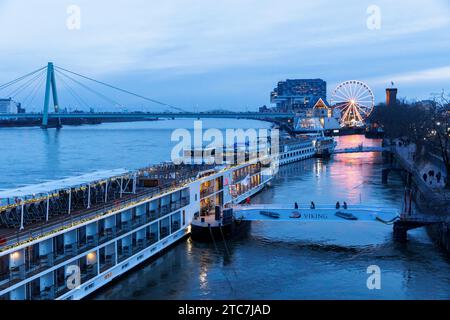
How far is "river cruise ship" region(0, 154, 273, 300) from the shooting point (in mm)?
8195

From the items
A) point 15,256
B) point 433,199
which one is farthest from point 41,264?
point 433,199

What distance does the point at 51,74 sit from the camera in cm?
6700

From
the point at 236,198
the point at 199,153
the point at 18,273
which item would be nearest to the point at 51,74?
the point at 199,153

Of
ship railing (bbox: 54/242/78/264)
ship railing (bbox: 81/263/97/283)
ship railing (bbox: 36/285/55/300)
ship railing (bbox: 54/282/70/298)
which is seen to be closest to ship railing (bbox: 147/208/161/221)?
ship railing (bbox: 81/263/97/283)

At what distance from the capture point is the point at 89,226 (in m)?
10.0

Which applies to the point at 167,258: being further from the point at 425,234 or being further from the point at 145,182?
the point at 425,234

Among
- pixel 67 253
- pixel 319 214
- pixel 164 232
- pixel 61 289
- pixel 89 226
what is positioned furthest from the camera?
pixel 319 214

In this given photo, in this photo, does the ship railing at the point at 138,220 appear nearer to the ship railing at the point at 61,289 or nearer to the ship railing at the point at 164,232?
the ship railing at the point at 164,232

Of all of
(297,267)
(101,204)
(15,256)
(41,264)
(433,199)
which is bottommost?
(297,267)

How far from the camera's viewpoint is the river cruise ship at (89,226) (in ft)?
26.9

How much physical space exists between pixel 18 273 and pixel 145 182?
692 centimetres

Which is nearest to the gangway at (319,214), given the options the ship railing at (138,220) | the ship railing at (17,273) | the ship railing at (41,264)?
the ship railing at (138,220)

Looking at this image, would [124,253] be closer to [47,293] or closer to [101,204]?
[101,204]

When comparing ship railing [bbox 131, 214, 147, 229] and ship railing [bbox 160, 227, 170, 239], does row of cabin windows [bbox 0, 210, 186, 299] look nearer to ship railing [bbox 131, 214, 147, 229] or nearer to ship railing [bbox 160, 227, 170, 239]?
ship railing [bbox 160, 227, 170, 239]
